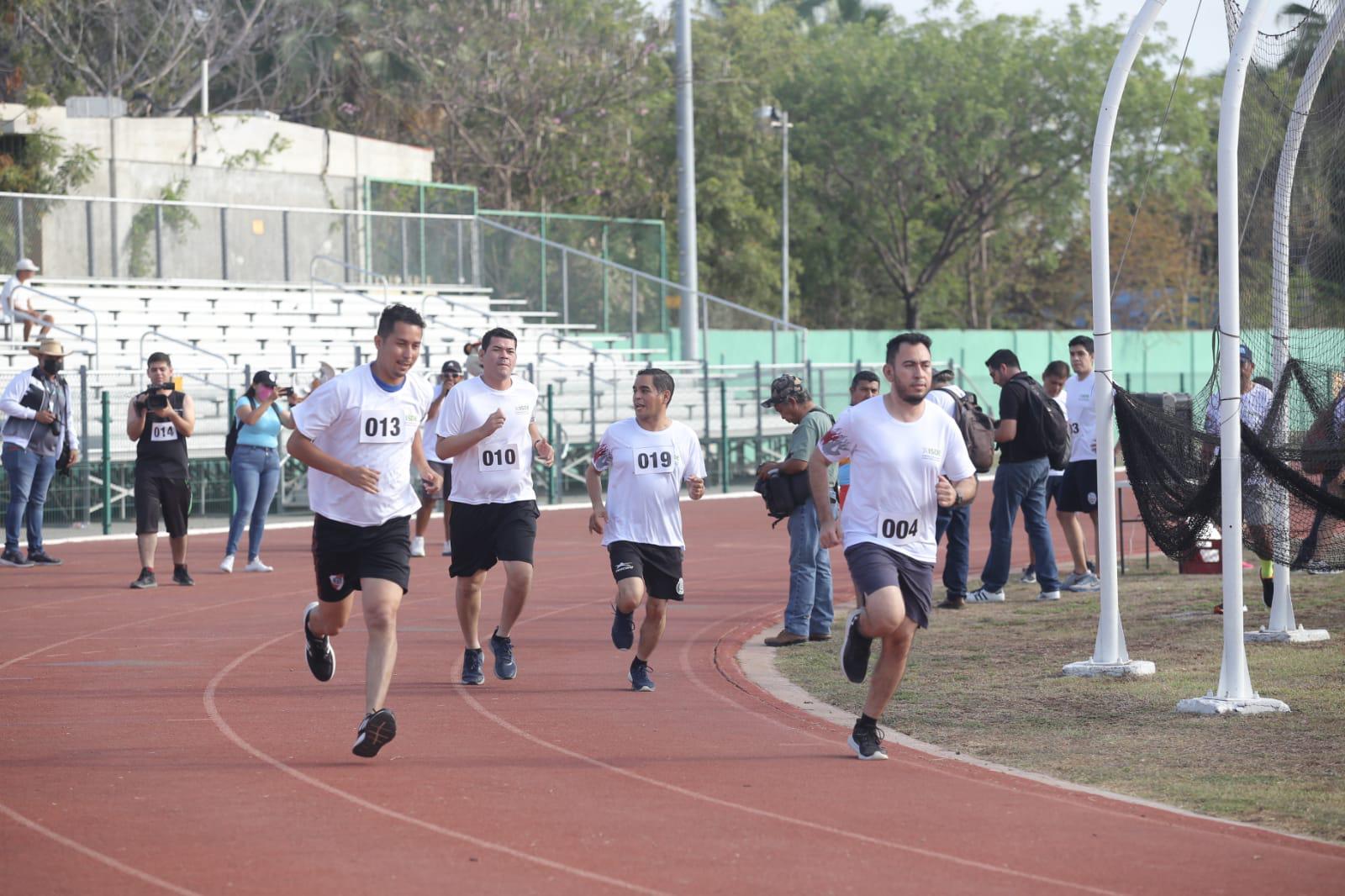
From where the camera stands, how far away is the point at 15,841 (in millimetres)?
6613

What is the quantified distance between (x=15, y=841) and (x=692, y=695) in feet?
14.8

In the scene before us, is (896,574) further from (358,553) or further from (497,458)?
(497,458)

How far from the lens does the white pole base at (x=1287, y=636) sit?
11.7 meters

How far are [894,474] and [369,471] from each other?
247 cm

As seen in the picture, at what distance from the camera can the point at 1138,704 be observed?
32.0 feet

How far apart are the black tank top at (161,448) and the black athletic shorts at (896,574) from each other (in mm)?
8808

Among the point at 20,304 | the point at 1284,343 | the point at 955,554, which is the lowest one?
the point at 955,554

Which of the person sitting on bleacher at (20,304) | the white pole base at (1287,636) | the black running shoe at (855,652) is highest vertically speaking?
the person sitting on bleacher at (20,304)

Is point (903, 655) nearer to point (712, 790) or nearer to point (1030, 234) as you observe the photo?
point (712, 790)

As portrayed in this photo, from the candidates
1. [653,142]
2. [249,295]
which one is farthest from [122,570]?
[653,142]

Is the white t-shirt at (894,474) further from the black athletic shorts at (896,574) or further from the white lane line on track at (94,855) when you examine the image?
the white lane line on track at (94,855)

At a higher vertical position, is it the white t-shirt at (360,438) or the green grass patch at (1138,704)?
the white t-shirt at (360,438)

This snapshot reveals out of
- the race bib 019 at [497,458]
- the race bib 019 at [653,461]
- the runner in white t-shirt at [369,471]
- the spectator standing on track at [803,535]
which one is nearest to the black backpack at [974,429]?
the spectator standing on track at [803,535]

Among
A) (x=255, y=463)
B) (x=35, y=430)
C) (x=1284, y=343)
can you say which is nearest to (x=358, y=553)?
(x=1284, y=343)
